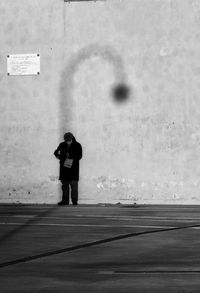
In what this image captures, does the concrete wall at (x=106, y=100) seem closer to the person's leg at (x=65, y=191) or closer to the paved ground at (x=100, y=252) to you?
the person's leg at (x=65, y=191)

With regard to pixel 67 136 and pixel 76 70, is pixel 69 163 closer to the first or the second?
pixel 67 136

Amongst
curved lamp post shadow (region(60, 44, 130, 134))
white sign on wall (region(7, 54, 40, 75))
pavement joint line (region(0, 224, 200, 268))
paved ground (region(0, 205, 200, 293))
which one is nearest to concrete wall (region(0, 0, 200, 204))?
curved lamp post shadow (region(60, 44, 130, 134))

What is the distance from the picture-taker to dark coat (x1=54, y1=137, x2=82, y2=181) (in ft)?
80.3

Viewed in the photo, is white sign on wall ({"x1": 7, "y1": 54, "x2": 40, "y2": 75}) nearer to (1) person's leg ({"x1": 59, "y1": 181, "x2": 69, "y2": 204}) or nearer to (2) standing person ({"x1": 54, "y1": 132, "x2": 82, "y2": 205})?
(2) standing person ({"x1": 54, "y1": 132, "x2": 82, "y2": 205})

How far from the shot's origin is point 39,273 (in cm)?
1017

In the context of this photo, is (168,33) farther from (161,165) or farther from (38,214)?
(38,214)

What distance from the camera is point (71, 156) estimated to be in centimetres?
2450

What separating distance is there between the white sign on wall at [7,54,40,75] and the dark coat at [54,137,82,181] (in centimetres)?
208

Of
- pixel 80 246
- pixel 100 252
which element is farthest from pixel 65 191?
pixel 100 252

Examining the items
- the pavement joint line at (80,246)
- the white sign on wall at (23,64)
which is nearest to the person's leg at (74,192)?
the white sign on wall at (23,64)

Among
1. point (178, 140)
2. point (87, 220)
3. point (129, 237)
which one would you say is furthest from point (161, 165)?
point (129, 237)

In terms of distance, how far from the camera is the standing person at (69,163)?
24.4 meters

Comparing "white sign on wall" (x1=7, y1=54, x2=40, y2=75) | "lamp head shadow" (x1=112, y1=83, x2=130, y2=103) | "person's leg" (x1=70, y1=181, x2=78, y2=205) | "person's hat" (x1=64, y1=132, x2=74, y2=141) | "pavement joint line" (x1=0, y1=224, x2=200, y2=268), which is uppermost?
"white sign on wall" (x1=7, y1=54, x2=40, y2=75)

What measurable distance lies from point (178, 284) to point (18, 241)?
5011 mm
